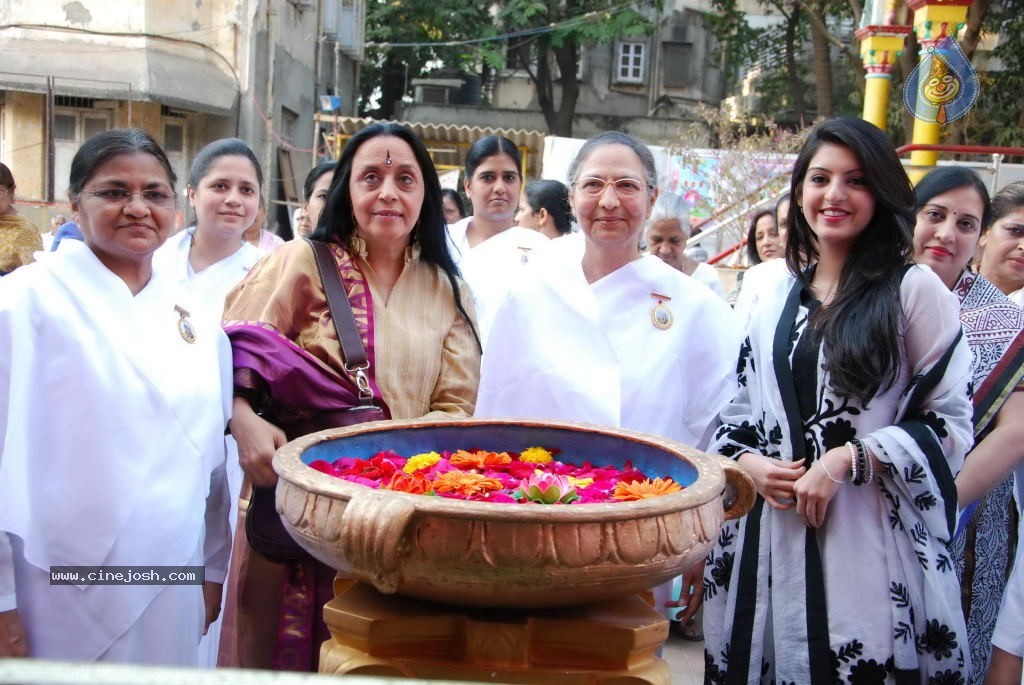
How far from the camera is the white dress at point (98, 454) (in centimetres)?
211

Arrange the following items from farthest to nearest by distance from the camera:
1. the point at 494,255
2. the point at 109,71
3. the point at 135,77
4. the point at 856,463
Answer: the point at 109,71
the point at 135,77
the point at 494,255
the point at 856,463

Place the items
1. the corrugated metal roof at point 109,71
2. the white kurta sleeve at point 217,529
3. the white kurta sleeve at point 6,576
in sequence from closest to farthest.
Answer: the white kurta sleeve at point 6,576
the white kurta sleeve at point 217,529
the corrugated metal roof at point 109,71

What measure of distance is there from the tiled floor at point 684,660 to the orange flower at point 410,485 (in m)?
2.68

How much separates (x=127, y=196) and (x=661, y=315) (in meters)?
1.58

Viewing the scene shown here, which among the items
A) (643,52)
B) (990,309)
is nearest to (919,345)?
(990,309)

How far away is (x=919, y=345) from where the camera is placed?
228cm

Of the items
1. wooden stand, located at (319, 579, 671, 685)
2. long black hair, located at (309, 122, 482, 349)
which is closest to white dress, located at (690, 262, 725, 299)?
long black hair, located at (309, 122, 482, 349)

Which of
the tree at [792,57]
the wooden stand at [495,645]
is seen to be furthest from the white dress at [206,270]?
the tree at [792,57]

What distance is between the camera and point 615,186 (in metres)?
2.87

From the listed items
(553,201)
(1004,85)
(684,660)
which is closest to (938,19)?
(553,201)

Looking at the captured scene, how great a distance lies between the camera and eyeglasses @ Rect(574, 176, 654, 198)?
287 cm

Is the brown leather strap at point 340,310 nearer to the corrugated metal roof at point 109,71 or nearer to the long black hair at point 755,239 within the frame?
the long black hair at point 755,239

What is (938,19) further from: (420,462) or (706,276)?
(420,462)

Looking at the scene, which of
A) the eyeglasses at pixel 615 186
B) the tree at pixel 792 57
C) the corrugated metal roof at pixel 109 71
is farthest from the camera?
the tree at pixel 792 57
